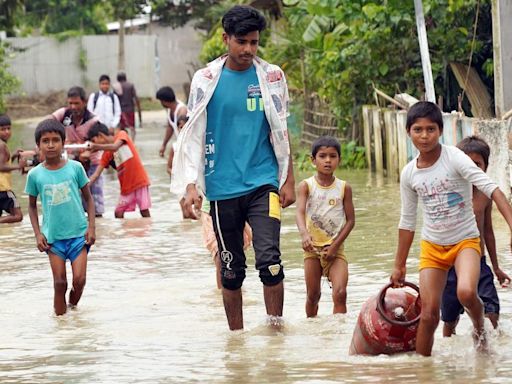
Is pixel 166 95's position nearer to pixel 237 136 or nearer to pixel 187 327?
pixel 187 327

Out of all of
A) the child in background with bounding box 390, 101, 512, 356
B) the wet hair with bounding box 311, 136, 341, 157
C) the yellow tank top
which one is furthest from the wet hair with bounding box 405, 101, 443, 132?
the yellow tank top

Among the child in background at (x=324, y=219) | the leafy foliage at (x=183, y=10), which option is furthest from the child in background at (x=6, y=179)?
the leafy foliage at (x=183, y=10)

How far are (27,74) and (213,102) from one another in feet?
134

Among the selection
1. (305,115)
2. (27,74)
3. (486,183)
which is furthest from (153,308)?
(27,74)

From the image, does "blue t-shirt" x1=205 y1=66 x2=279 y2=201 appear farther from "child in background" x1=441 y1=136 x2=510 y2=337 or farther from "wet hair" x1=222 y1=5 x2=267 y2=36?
"child in background" x1=441 y1=136 x2=510 y2=337

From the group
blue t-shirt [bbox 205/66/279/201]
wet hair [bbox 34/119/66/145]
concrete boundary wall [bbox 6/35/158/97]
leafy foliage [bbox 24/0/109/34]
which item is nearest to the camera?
blue t-shirt [bbox 205/66/279/201]

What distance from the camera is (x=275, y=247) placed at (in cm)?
729

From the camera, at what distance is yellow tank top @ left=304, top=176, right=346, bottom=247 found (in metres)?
8.13

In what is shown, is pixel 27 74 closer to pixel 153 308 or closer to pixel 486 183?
pixel 153 308

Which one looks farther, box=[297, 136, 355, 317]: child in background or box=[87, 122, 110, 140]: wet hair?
box=[87, 122, 110, 140]: wet hair

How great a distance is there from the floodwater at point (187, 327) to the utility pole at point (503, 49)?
2.40 meters

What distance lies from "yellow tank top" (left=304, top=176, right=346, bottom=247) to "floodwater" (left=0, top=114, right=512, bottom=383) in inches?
21.7

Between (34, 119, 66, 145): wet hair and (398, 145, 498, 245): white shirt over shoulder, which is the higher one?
(34, 119, 66, 145): wet hair

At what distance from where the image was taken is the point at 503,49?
1462 cm
